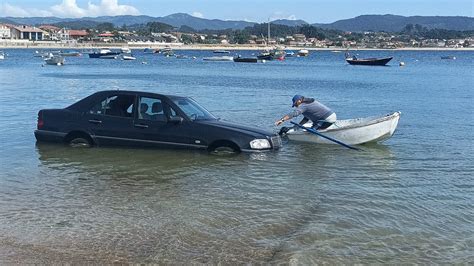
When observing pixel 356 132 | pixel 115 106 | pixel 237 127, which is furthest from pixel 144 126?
pixel 356 132

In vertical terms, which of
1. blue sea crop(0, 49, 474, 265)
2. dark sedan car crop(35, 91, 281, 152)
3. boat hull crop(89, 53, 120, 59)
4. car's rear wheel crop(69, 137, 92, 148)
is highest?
boat hull crop(89, 53, 120, 59)

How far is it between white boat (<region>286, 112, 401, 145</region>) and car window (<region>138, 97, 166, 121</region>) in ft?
12.5

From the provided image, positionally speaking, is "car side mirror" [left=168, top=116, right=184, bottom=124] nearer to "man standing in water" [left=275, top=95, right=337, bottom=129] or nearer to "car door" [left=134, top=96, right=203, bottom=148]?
"car door" [left=134, top=96, right=203, bottom=148]

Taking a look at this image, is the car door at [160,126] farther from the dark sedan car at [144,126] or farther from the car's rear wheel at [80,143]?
the car's rear wheel at [80,143]

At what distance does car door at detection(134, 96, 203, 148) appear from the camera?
13156 mm

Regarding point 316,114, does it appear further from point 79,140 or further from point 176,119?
point 79,140

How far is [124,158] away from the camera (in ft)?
42.2

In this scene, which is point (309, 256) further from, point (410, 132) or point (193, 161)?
point (410, 132)

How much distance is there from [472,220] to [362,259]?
2.62 meters

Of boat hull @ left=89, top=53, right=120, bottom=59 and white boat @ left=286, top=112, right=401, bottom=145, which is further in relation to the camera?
boat hull @ left=89, top=53, right=120, bottom=59

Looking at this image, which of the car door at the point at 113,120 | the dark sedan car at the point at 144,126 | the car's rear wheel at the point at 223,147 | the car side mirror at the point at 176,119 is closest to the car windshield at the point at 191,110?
the dark sedan car at the point at 144,126

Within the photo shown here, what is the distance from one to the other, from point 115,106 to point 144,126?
35.5 inches

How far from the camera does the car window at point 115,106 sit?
536 inches

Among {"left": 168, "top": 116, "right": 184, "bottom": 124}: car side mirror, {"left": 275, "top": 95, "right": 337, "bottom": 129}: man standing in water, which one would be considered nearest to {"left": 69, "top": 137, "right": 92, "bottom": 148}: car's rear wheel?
{"left": 168, "top": 116, "right": 184, "bottom": 124}: car side mirror
